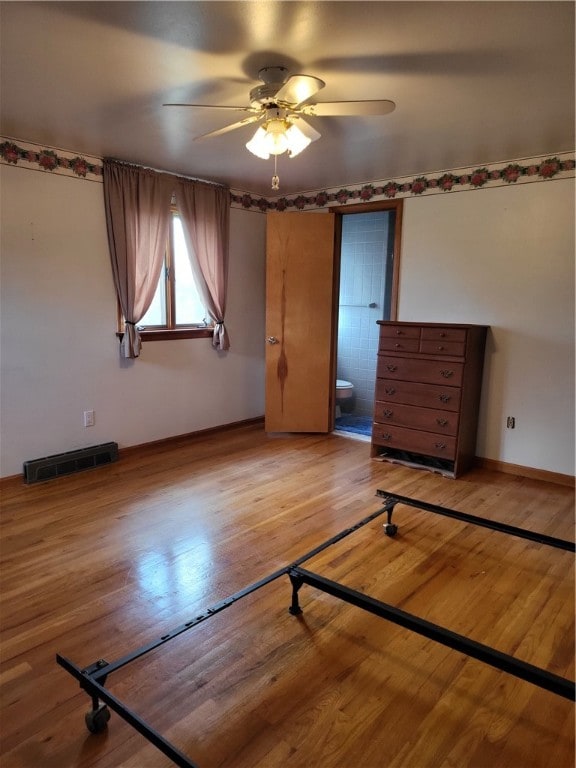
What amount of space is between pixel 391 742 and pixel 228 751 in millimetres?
482

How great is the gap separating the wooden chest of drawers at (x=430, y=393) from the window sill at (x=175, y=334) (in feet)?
5.45

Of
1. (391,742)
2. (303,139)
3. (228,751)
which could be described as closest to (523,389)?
(303,139)

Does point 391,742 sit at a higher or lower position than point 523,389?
lower

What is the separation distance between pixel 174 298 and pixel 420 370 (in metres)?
2.20

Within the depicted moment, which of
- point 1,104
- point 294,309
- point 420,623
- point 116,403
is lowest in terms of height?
point 420,623

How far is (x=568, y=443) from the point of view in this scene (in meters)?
3.58

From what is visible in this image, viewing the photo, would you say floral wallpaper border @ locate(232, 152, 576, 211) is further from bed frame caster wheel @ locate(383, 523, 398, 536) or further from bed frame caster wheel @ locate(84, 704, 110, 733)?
bed frame caster wheel @ locate(84, 704, 110, 733)

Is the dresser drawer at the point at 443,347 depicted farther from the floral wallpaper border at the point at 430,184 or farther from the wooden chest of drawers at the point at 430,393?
the floral wallpaper border at the point at 430,184

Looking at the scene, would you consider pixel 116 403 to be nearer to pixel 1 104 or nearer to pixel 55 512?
pixel 55 512

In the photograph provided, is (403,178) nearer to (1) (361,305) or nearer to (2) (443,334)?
(2) (443,334)

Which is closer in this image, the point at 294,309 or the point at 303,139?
the point at 303,139

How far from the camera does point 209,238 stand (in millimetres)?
4426

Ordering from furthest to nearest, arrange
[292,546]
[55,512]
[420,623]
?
[55,512] < [292,546] < [420,623]

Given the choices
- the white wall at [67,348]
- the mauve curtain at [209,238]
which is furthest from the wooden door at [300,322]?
the white wall at [67,348]
